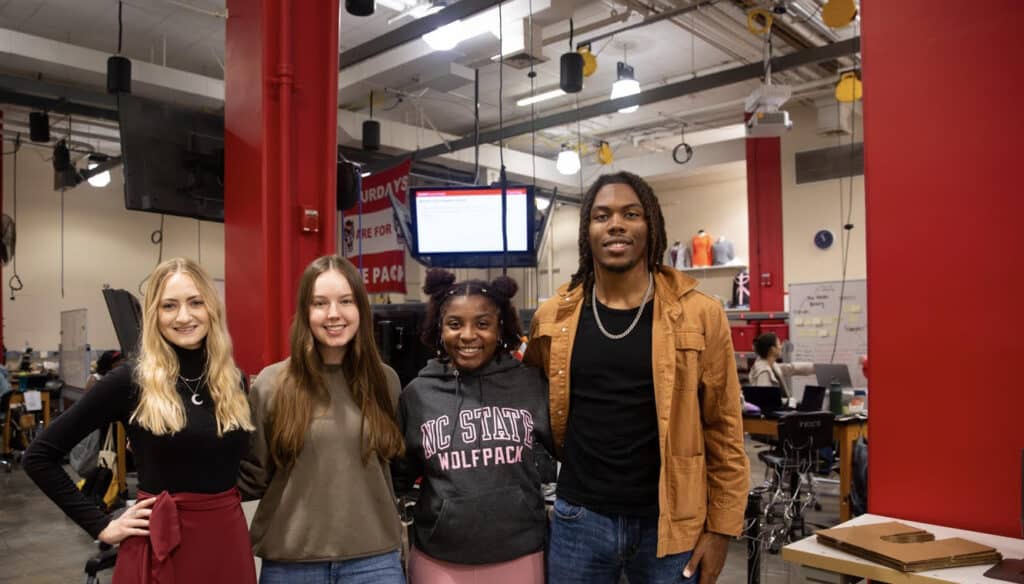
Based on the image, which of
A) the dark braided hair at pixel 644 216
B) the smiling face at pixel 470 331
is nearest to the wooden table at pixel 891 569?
the dark braided hair at pixel 644 216

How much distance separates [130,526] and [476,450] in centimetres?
83

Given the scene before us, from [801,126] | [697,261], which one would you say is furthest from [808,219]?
[697,261]

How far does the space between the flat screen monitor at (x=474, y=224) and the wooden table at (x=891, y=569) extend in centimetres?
245

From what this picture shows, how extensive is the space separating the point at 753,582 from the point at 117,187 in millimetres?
13351

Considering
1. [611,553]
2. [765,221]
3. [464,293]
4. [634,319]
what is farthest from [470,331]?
[765,221]

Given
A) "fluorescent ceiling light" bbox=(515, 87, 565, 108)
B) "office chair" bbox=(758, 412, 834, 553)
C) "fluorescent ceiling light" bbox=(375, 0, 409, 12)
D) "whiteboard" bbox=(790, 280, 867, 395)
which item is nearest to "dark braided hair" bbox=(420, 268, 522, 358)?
"office chair" bbox=(758, 412, 834, 553)

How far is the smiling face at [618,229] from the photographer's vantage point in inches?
78.3

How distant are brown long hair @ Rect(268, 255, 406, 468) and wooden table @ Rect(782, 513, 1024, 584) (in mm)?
1156

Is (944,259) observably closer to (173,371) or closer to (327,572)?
(327,572)

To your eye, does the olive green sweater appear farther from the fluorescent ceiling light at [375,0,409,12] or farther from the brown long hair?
the fluorescent ceiling light at [375,0,409,12]

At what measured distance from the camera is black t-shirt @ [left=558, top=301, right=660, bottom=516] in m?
1.92

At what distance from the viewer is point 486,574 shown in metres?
1.96

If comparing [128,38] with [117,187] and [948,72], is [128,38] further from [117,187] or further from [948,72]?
[948,72]

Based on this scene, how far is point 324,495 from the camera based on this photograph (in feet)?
6.37
